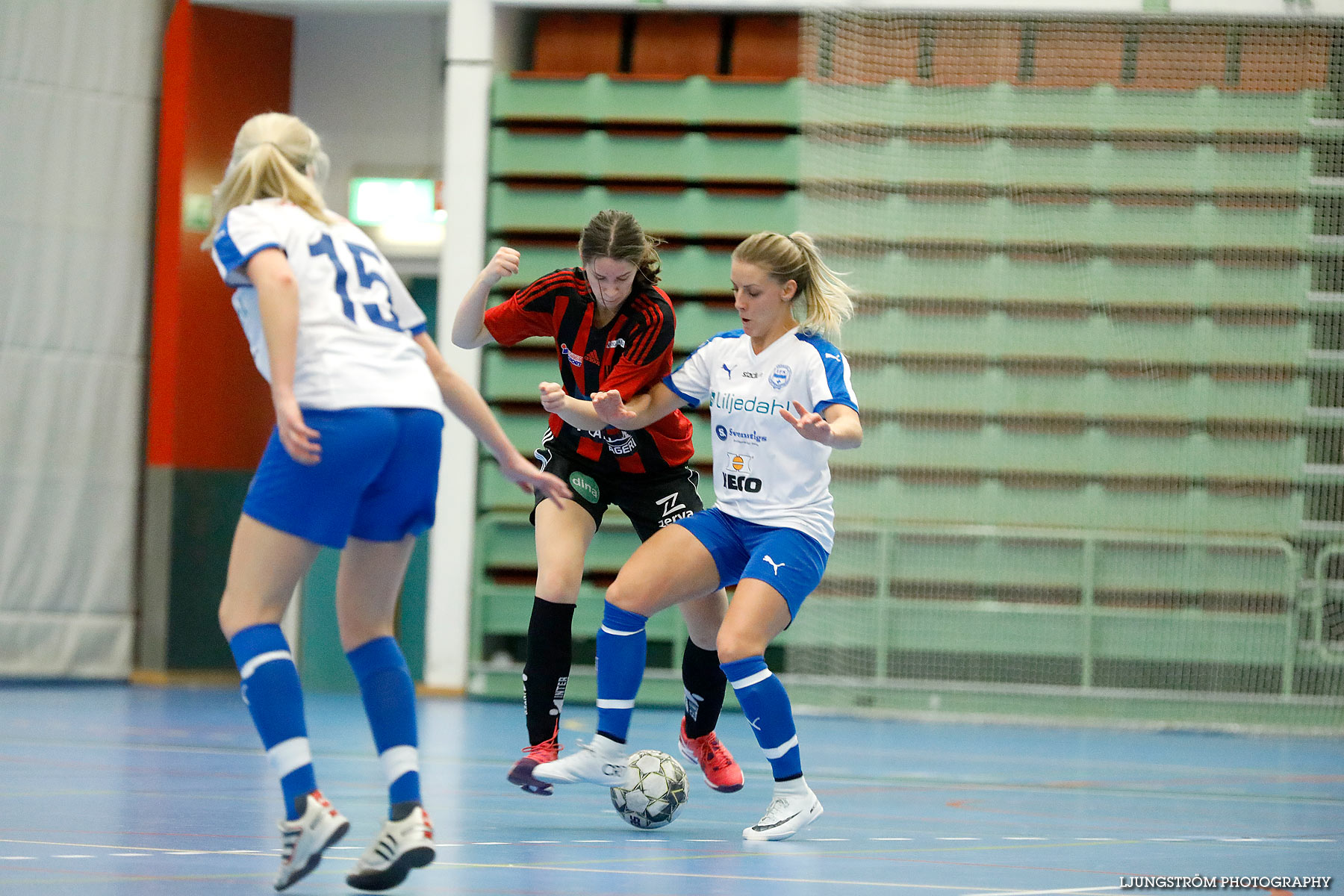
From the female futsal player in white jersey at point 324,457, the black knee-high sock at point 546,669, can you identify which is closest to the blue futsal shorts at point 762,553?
the black knee-high sock at point 546,669

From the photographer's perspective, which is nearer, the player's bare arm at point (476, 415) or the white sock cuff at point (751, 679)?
the player's bare arm at point (476, 415)

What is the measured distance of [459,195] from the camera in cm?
924

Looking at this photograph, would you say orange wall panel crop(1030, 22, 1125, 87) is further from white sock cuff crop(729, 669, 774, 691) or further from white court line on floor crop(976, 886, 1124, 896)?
white court line on floor crop(976, 886, 1124, 896)

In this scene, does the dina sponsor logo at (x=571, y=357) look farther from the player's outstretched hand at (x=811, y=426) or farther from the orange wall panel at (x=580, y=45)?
the orange wall panel at (x=580, y=45)

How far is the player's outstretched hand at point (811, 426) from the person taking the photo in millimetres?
4004

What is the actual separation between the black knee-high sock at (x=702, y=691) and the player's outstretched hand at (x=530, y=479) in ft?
5.25

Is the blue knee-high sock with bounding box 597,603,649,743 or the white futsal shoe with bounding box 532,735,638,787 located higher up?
the blue knee-high sock with bounding box 597,603,649,743

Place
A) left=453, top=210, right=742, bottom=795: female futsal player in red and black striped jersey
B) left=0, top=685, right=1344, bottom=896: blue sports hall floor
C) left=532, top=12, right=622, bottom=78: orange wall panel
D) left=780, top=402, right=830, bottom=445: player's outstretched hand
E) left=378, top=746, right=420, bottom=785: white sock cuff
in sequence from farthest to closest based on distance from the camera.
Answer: left=532, top=12, right=622, bottom=78: orange wall panel < left=453, top=210, right=742, bottom=795: female futsal player in red and black striped jersey < left=780, top=402, right=830, bottom=445: player's outstretched hand < left=0, top=685, right=1344, bottom=896: blue sports hall floor < left=378, top=746, right=420, bottom=785: white sock cuff

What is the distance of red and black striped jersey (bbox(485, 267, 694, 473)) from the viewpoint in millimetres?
4762

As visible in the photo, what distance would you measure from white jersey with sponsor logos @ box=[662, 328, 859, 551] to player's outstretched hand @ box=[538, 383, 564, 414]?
0.47m

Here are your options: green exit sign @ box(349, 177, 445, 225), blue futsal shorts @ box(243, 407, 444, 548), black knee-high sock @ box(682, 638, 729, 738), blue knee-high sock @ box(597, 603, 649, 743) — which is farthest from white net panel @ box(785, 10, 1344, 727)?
blue futsal shorts @ box(243, 407, 444, 548)

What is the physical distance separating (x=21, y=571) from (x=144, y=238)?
2155 millimetres

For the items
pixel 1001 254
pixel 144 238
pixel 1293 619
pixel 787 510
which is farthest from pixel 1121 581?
pixel 144 238

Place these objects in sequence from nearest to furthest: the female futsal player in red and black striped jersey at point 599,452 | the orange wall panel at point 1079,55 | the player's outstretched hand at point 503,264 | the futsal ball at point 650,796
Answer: the futsal ball at point 650,796
the player's outstretched hand at point 503,264
the female futsal player in red and black striped jersey at point 599,452
the orange wall panel at point 1079,55
